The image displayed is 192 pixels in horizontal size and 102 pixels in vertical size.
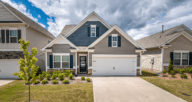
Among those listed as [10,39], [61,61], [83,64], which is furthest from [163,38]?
[10,39]

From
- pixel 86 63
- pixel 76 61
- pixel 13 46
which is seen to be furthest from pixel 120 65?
pixel 13 46

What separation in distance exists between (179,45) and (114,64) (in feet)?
30.4

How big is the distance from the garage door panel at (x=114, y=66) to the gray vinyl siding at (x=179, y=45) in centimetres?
500

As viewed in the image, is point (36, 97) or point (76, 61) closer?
point (36, 97)

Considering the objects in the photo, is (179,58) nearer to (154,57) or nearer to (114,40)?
(154,57)

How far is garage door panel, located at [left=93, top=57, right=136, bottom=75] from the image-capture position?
10.4 m

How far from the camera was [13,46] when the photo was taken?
946cm

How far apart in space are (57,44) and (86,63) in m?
4.15

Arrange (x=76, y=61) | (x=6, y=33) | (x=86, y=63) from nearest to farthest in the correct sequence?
(x=6, y=33) < (x=76, y=61) < (x=86, y=63)

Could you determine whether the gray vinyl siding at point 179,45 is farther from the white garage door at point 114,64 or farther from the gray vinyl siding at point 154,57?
the white garage door at point 114,64

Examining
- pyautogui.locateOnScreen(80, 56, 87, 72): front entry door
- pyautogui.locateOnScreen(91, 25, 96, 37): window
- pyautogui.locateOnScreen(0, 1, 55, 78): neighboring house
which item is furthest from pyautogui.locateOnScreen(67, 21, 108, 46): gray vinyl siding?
pyautogui.locateOnScreen(0, 1, 55, 78): neighboring house

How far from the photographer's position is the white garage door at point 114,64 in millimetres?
10391

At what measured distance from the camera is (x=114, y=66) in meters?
10.5

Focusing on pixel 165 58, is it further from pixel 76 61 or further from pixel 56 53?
pixel 56 53
